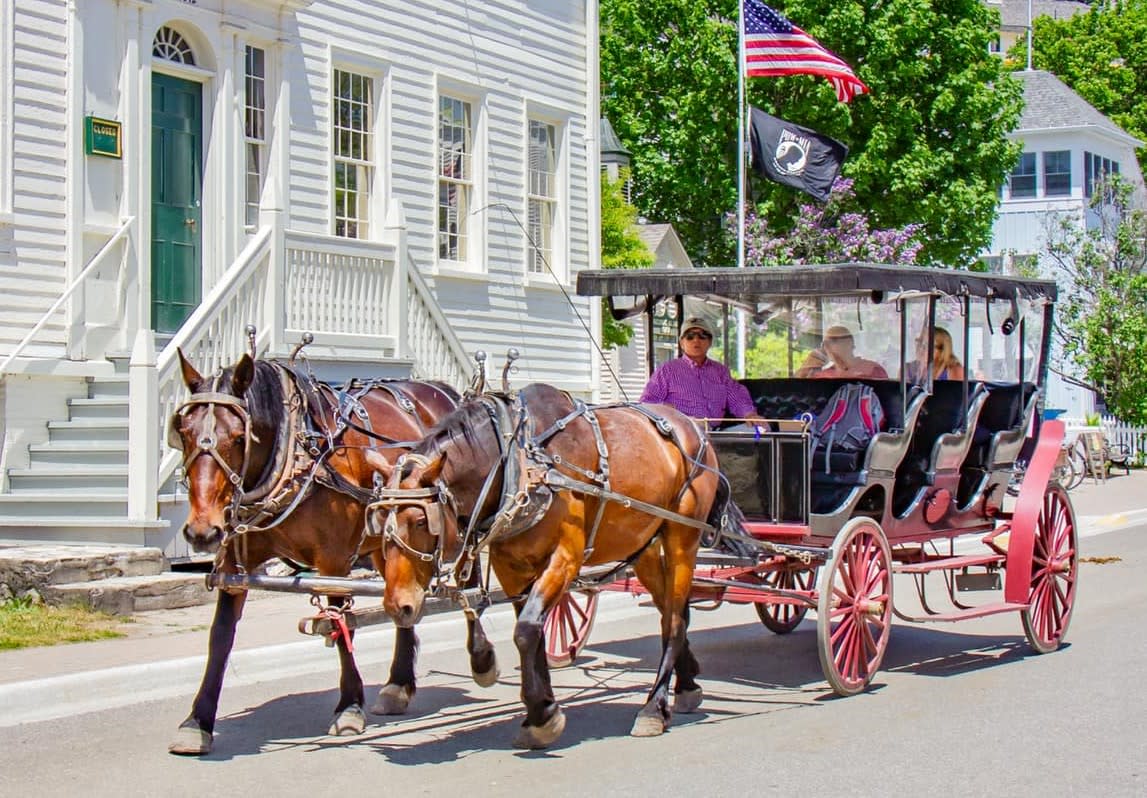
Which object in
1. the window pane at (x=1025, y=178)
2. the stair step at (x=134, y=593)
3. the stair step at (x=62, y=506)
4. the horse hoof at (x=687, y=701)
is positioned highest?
the window pane at (x=1025, y=178)

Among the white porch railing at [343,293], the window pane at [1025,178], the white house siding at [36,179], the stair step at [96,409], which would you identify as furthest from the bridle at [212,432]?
the window pane at [1025,178]

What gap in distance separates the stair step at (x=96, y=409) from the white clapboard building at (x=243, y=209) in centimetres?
3

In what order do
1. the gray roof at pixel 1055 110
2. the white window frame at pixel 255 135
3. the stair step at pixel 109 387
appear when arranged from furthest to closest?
the gray roof at pixel 1055 110 → the white window frame at pixel 255 135 → the stair step at pixel 109 387

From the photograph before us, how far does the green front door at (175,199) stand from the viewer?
49.4ft

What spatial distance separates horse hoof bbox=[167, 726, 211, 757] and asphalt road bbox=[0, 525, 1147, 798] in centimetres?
6

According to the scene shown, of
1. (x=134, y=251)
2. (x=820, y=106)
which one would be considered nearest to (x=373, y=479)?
(x=134, y=251)

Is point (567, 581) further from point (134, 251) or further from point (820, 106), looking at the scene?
point (820, 106)

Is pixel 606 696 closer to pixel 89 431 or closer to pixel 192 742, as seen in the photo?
pixel 192 742

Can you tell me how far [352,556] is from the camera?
8.07 meters

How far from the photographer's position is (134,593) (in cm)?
1115

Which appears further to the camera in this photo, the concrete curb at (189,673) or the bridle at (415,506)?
the concrete curb at (189,673)

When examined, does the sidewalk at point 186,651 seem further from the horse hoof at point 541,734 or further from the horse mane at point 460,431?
the horse mane at point 460,431

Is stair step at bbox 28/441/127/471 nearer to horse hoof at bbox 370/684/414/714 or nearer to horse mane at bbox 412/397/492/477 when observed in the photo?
horse hoof at bbox 370/684/414/714

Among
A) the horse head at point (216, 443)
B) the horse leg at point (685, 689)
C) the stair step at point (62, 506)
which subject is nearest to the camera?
the horse head at point (216, 443)
